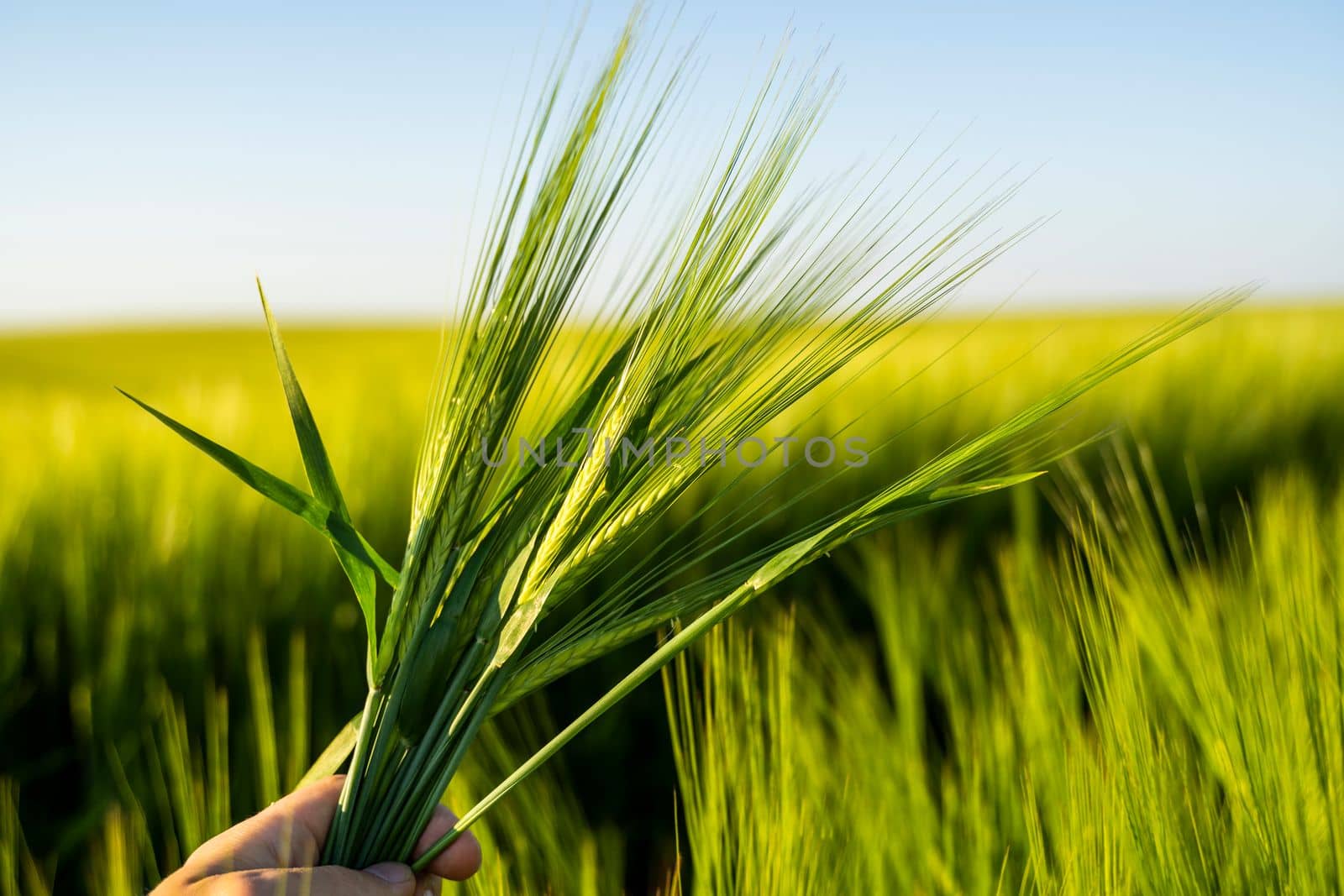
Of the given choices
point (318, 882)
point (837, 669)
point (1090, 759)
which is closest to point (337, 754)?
point (318, 882)

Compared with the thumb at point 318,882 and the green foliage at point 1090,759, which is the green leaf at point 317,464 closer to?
the thumb at point 318,882

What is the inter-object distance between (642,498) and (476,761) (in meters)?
0.55

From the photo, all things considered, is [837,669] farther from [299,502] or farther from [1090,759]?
[299,502]

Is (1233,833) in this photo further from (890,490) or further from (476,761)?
(476,761)

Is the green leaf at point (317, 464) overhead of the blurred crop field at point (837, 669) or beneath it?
overhead

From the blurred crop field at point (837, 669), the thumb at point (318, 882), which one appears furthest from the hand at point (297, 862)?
the blurred crop field at point (837, 669)

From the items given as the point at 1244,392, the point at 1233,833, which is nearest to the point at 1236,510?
the point at 1244,392

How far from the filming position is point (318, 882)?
15.9 inches

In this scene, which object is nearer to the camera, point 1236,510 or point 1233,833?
point 1233,833

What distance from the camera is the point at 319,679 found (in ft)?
3.88

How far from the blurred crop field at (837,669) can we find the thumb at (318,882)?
0.15 meters

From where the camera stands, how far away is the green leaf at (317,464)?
0.41 meters

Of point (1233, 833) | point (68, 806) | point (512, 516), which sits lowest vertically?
point (68, 806)

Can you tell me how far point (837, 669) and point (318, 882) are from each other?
2.50 ft
